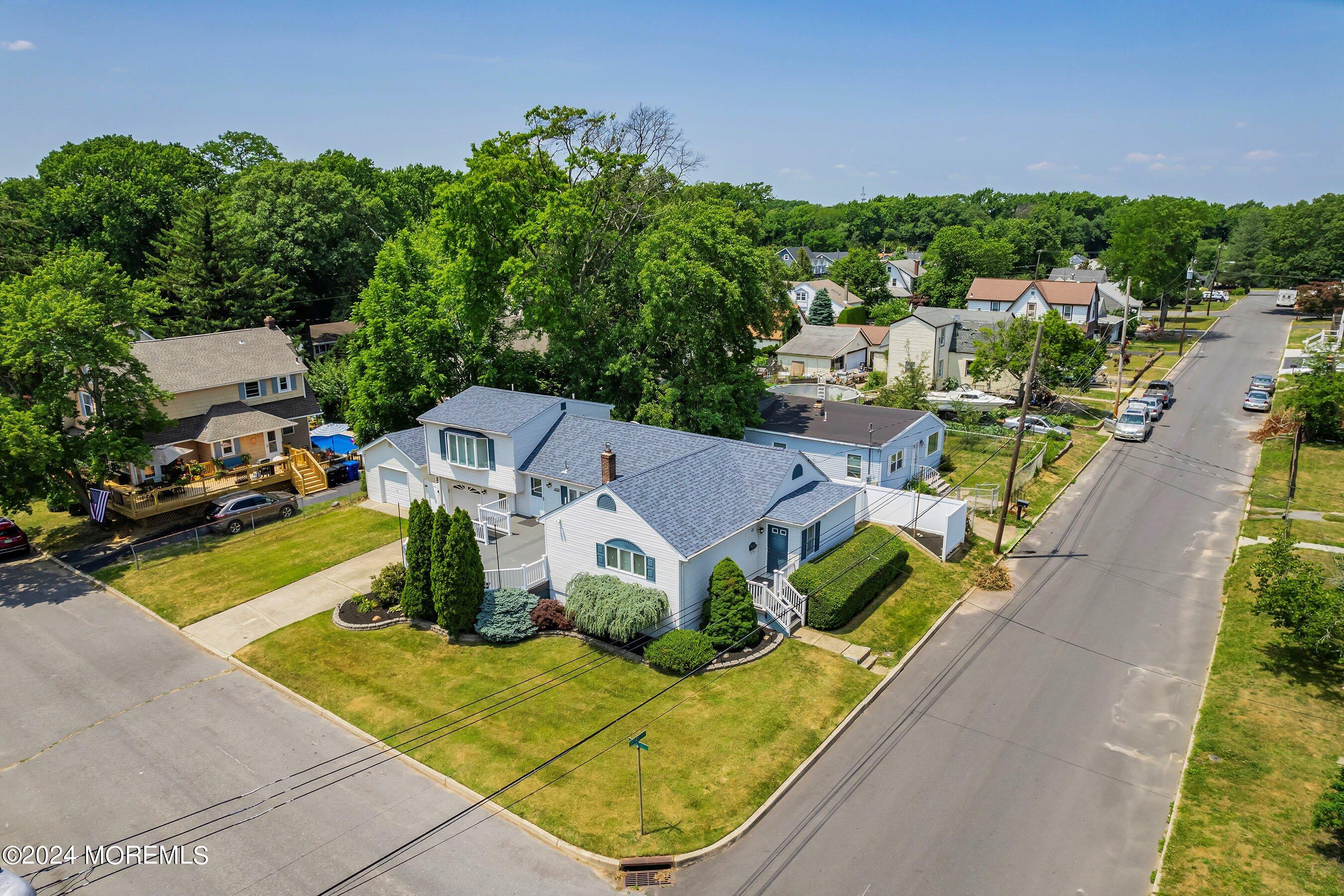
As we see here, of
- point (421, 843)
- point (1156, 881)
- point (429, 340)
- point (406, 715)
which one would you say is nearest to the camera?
point (1156, 881)

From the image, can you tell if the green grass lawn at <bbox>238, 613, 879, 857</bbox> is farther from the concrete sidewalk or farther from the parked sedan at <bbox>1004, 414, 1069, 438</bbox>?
the parked sedan at <bbox>1004, 414, 1069, 438</bbox>

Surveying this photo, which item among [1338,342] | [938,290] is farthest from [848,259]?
[1338,342]

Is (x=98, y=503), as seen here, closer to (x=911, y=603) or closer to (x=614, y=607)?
(x=614, y=607)

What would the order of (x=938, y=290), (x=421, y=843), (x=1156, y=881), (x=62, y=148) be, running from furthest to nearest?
(x=938, y=290) → (x=62, y=148) → (x=421, y=843) → (x=1156, y=881)

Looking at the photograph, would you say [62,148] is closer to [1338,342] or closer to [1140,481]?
[1140,481]

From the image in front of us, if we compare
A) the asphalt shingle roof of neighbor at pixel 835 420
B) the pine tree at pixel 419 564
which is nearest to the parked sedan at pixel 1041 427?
the asphalt shingle roof of neighbor at pixel 835 420

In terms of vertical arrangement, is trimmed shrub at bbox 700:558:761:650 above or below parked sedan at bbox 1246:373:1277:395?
below

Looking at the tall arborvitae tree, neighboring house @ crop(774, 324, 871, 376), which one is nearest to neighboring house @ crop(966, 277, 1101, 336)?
neighboring house @ crop(774, 324, 871, 376)
